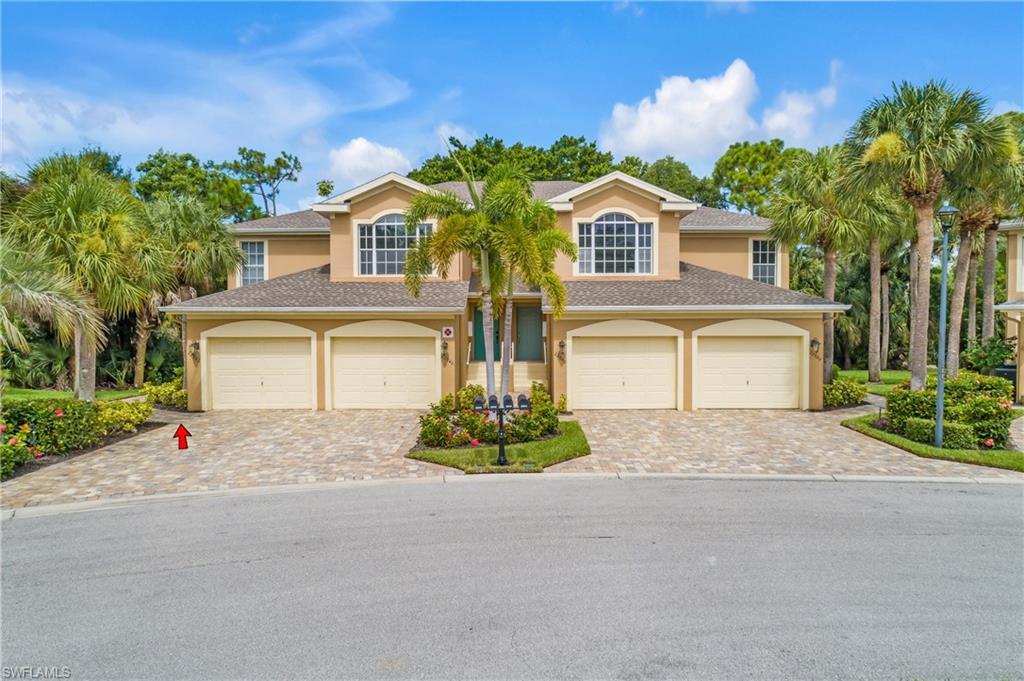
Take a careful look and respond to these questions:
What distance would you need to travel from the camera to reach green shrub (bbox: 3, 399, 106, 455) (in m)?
10.7

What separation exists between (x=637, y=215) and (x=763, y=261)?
21.2 feet

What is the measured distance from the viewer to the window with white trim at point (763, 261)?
71.2ft

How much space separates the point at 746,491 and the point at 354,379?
11588 millimetres

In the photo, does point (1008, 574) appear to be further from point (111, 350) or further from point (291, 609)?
point (111, 350)

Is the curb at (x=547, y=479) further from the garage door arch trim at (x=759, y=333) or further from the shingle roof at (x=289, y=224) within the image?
the shingle roof at (x=289, y=224)

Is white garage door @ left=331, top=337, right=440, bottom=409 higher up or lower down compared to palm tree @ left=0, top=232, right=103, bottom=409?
lower down

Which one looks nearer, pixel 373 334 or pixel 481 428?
pixel 481 428

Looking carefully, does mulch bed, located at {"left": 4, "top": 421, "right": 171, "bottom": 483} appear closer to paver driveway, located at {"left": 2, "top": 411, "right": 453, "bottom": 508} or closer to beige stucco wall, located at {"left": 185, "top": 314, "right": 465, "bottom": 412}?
paver driveway, located at {"left": 2, "top": 411, "right": 453, "bottom": 508}

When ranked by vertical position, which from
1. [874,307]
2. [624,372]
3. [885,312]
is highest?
[874,307]

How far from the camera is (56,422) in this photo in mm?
10969

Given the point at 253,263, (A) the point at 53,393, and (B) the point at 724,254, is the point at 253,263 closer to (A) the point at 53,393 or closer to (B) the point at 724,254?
(A) the point at 53,393

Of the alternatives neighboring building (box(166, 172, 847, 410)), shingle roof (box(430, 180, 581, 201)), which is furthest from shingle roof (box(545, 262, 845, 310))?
shingle roof (box(430, 180, 581, 201))

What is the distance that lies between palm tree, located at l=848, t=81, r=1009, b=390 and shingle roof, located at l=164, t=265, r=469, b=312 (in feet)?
38.5

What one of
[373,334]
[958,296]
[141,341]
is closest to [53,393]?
[141,341]
